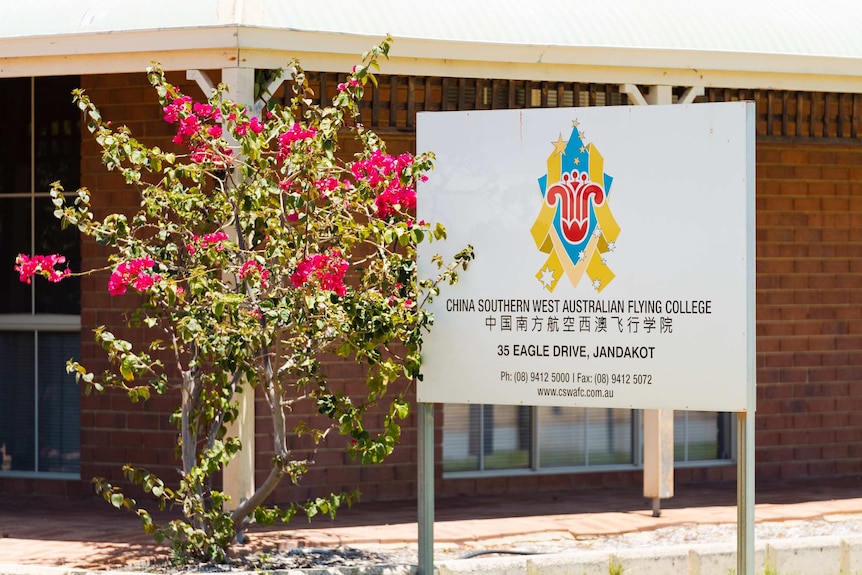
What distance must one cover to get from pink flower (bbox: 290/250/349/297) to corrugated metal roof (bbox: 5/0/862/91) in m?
1.90

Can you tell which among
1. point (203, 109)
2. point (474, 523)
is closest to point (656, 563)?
point (474, 523)

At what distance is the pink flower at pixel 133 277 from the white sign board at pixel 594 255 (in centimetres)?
143

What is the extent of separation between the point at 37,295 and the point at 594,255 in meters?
5.44

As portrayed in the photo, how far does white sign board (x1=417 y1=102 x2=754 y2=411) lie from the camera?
265 inches

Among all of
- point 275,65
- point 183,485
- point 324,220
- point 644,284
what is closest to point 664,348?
point 644,284

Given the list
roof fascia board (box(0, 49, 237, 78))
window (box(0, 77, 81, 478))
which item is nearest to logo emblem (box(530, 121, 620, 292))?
roof fascia board (box(0, 49, 237, 78))

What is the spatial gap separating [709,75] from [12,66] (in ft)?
15.1

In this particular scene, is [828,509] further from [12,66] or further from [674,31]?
[12,66]

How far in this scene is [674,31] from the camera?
964cm

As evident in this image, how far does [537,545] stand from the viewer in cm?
873

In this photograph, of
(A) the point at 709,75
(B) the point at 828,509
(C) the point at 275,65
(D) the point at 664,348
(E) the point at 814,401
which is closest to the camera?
(D) the point at 664,348

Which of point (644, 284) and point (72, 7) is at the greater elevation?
point (72, 7)

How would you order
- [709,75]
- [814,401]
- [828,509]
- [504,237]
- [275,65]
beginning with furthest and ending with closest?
1. [814,401]
2. [828,509]
3. [709,75]
4. [275,65]
5. [504,237]

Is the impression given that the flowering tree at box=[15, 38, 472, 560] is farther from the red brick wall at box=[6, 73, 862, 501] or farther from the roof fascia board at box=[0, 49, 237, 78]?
the red brick wall at box=[6, 73, 862, 501]
